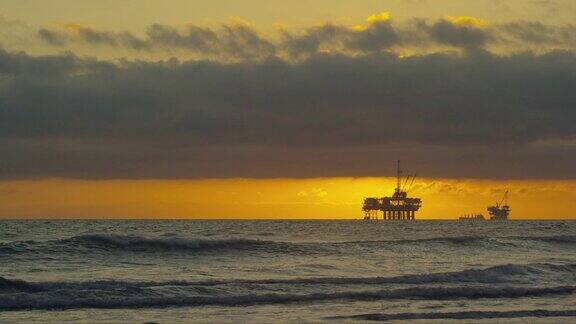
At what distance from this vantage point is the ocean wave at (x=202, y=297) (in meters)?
29.1

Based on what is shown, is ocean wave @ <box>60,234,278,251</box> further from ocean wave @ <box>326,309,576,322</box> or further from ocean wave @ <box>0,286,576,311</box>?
ocean wave @ <box>326,309,576,322</box>

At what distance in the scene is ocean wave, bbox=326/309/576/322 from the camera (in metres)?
25.9

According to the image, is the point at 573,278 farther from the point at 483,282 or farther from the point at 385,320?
the point at 385,320

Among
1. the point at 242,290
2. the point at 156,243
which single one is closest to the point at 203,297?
the point at 242,290

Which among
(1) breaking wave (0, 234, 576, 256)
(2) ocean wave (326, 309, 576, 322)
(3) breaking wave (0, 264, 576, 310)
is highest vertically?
(1) breaking wave (0, 234, 576, 256)

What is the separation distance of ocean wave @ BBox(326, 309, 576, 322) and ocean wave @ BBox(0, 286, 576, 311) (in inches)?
189

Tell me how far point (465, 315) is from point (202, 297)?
9.61m

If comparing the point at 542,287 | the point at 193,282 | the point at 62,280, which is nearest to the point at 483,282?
the point at 542,287

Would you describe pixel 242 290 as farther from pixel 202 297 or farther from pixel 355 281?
pixel 355 281

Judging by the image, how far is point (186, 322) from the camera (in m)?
25.1

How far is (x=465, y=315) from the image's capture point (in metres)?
26.5

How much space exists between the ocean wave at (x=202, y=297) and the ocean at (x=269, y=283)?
0.13 ft

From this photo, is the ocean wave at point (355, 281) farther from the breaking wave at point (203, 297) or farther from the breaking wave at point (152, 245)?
the breaking wave at point (152, 245)

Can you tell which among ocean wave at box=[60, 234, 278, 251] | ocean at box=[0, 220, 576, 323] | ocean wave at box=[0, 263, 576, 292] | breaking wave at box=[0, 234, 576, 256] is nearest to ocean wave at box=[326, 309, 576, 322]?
ocean at box=[0, 220, 576, 323]
